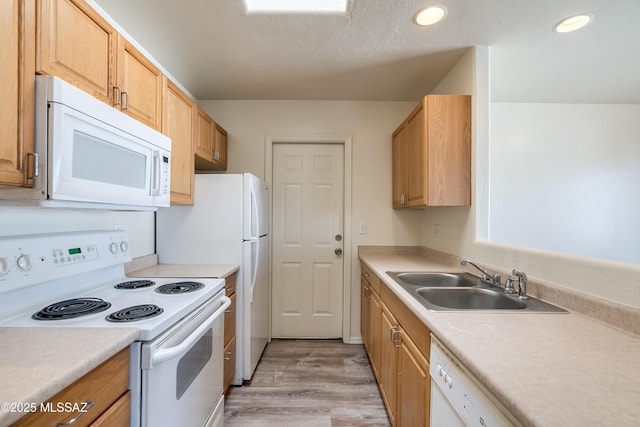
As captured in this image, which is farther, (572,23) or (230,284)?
(230,284)

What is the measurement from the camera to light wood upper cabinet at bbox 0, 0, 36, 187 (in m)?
0.80

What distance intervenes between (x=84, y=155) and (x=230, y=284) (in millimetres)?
1158

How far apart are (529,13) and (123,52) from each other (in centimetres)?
218

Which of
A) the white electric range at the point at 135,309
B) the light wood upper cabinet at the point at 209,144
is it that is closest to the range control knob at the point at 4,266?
the white electric range at the point at 135,309

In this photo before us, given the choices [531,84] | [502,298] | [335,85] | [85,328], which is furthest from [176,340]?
[531,84]

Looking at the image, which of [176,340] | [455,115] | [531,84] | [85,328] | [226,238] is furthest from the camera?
[531,84]

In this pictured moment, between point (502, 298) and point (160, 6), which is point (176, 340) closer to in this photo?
point (502, 298)

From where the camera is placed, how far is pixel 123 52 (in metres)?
1.31

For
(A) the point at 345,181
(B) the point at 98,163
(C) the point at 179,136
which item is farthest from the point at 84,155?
(A) the point at 345,181

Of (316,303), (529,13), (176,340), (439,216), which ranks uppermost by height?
(529,13)

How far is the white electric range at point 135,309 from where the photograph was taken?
0.91 m

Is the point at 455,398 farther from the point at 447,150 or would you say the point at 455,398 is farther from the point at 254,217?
the point at 254,217

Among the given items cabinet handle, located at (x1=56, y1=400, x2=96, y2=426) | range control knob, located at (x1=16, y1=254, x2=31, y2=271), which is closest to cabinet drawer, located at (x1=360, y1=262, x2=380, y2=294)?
cabinet handle, located at (x1=56, y1=400, x2=96, y2=426)

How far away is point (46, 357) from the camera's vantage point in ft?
2.28
